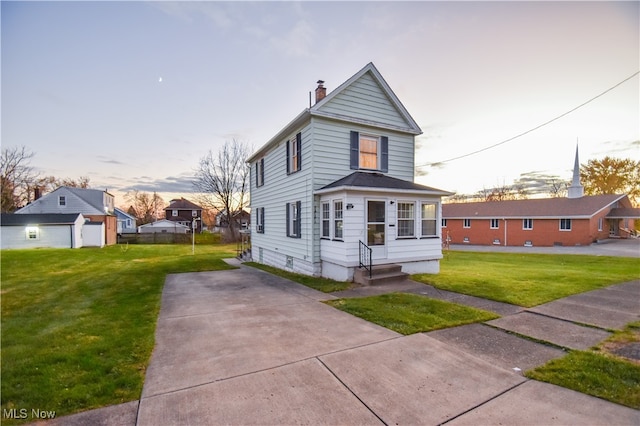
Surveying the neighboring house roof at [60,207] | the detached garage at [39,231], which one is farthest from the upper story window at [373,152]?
the neighboring house roof at [60,207]

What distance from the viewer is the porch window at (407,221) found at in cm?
1026

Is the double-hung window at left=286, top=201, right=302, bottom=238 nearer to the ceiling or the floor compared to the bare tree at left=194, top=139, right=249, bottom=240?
nearer to the floor

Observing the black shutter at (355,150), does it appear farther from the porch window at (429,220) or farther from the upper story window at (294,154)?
the porch window at (429,220)

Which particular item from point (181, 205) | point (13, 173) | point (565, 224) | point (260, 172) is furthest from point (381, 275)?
point (181, 205)

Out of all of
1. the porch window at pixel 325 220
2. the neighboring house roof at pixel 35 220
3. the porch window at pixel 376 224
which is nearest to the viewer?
the porch window at pixel 376 224

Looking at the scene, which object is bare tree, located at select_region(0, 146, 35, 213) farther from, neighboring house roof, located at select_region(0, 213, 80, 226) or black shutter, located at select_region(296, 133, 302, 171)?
black shutter, located at select_region(296, 133, 302, 171)

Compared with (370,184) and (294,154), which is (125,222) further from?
(370,184)

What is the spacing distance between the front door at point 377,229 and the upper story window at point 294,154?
328cm

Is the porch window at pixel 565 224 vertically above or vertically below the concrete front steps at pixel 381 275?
above

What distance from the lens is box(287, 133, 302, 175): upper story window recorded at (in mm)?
11023

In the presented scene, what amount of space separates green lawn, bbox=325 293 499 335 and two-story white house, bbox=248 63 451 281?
2373mm

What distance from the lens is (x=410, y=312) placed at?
6.03 m

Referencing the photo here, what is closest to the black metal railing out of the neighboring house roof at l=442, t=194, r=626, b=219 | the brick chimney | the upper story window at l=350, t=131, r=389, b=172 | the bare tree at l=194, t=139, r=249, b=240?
the upper story window at l=350, t=131, r=389, b=172

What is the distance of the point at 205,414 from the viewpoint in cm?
277
